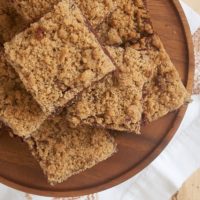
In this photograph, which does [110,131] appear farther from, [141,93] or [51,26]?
[51,26]

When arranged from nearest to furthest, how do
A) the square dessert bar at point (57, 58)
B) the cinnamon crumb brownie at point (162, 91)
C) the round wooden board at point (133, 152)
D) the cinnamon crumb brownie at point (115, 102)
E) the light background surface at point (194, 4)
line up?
the square dessert bar at point (57, 58), the cinnamon crumb brownie at point (115, 102), the cinnamon crumb brownie at point (162, 91), the round wooden board at point (133, 152), the light background surface at point (194, 4)

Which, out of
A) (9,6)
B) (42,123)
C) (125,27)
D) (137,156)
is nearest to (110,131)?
(137,156)

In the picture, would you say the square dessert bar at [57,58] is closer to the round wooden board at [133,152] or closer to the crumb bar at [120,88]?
the crumb bar at [120,88]

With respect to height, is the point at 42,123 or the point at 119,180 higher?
the point at 42,123

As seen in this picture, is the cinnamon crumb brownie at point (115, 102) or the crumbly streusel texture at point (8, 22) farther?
the crumbly streusel texture at point (8, 22)

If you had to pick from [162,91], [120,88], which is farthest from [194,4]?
[120,88]

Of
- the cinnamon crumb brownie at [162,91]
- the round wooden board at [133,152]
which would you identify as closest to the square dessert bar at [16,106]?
the round wooden board at [133,152]

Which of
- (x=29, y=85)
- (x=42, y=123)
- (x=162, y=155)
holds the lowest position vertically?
(x=162, y=155)
